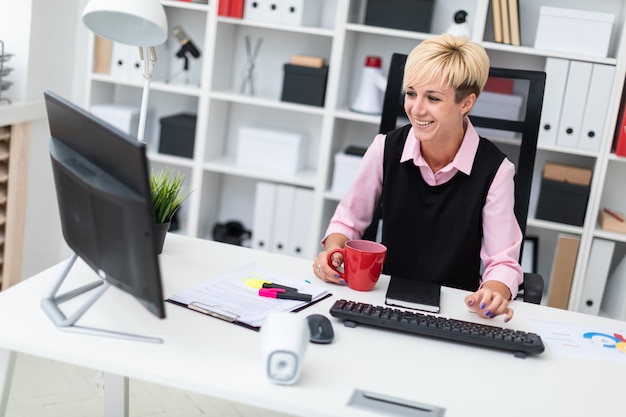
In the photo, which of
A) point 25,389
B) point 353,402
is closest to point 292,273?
point 353,402

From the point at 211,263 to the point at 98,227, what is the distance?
1.76ft

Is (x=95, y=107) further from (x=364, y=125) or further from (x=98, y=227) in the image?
(x=98, y=227)

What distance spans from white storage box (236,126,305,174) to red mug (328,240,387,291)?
1.82 metres

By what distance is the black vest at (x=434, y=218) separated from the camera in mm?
2191

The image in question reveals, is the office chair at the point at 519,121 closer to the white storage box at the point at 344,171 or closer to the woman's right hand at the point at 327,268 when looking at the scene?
the woman's right hand at the point at 327,268

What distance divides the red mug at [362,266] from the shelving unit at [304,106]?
5.36 ft

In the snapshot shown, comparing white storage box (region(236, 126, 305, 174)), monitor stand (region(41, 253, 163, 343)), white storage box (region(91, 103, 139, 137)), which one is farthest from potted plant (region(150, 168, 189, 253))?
white storage box (region(91, 103, 139, 137))

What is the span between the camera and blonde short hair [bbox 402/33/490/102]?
2.05m

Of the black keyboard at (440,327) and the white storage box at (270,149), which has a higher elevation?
the white storage box at (270,149)

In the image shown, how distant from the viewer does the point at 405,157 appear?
2.21 meters

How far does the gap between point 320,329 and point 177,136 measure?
7.57 feet

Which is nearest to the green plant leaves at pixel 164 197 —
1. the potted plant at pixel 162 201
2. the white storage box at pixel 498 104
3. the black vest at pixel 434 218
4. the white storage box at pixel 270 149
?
the potted plant at pixel 162 201

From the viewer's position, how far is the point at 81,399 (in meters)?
2.78

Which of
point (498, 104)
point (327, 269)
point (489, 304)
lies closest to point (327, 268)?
point (327, 269)
